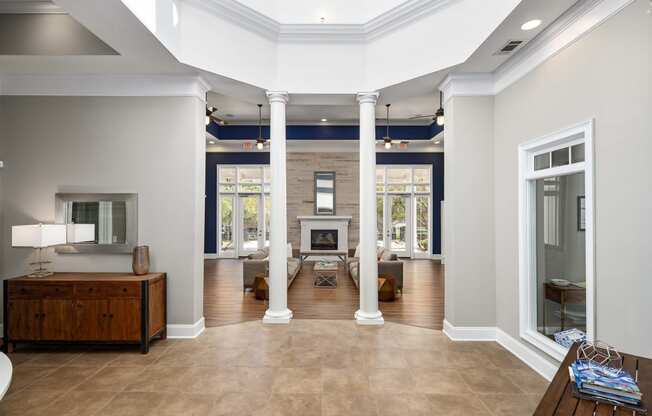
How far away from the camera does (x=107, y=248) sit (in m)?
3.94

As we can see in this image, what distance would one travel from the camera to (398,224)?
10367mm

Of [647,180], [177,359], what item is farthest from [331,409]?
[647,180]

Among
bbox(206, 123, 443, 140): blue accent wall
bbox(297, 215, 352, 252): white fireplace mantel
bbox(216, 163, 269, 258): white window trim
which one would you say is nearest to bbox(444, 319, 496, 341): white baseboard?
bbox(206, 123, 443, 140): blue accent wall

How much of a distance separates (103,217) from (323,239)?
663cm

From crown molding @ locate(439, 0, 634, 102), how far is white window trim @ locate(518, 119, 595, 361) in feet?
2.41

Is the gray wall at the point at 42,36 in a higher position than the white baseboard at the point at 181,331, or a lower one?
higher

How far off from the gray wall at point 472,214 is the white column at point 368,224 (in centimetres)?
101

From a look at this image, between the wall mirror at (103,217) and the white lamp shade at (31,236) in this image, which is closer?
the white lamp shade at (31,236)

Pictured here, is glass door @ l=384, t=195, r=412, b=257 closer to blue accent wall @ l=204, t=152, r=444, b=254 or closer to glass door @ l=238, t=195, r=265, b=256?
blue accent wall @ l=204, t=152, r=444, b=254

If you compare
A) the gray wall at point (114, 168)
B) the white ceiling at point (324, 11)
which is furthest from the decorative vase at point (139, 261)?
the white ceiling at point (324, 11)

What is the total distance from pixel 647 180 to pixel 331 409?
265cm

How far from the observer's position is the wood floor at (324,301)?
4.75 metres

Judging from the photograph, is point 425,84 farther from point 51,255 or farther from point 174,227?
point 51,255

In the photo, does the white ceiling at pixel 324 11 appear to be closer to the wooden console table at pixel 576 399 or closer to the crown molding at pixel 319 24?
the crown molding at pixel 319 24
